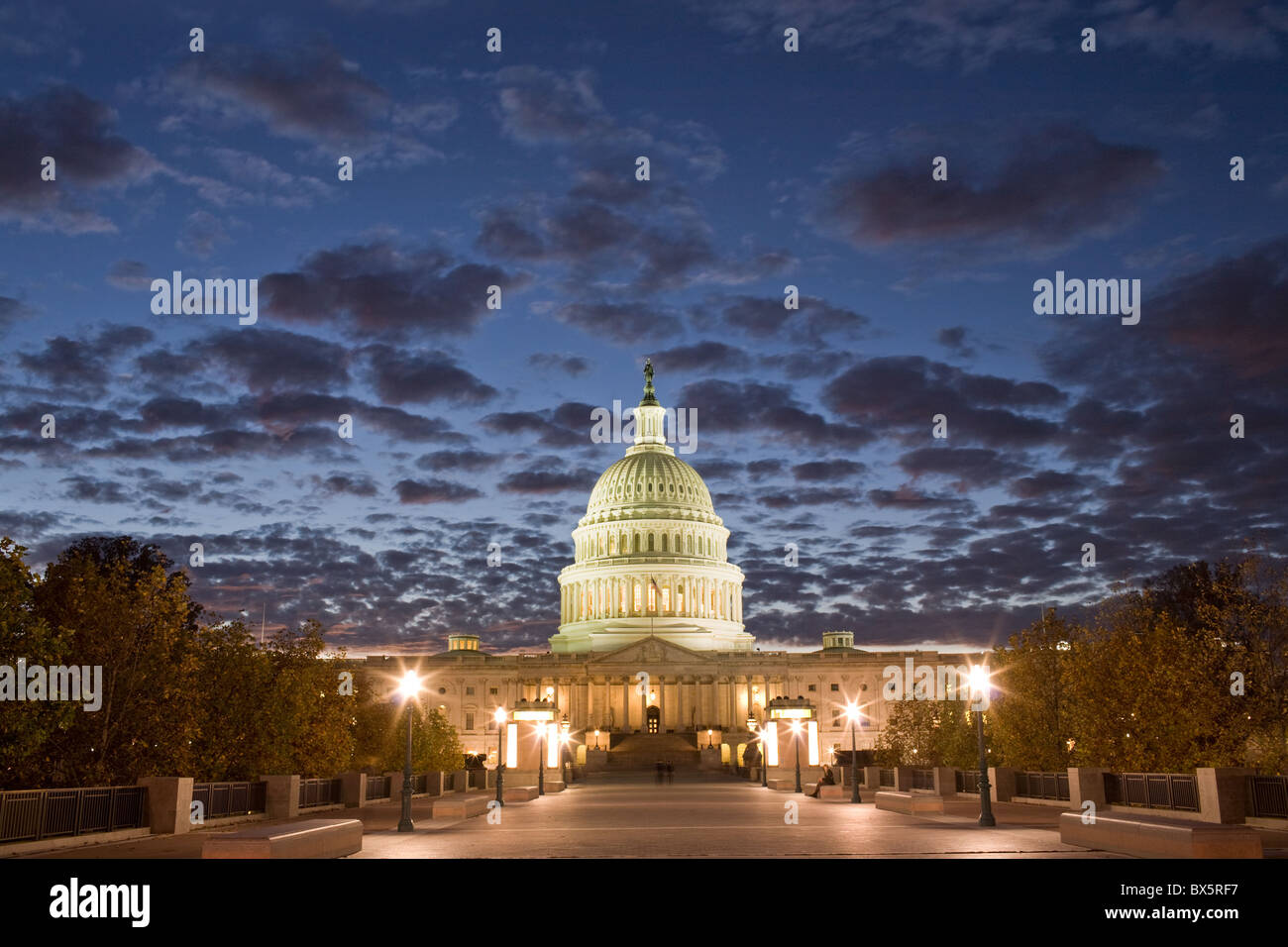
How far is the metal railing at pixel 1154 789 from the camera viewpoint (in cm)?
3412

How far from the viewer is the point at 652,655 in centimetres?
14525

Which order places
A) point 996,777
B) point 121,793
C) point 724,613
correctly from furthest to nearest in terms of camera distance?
point 724,613, point 996,777, point 121,793

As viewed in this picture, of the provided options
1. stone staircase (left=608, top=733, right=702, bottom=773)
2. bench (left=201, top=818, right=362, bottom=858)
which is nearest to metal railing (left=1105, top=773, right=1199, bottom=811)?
bench (left=201, top=818, right=362, bottom=858)

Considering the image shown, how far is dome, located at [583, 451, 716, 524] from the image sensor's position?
557 feet

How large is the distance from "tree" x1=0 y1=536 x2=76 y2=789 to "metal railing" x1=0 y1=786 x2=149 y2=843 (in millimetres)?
2386

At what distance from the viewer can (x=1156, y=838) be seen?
22000 mm

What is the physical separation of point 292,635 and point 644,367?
471ft

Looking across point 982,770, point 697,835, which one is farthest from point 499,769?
point 982,770

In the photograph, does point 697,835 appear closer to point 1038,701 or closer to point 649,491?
point 1038,701

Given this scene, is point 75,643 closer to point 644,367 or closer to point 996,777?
point 996,777

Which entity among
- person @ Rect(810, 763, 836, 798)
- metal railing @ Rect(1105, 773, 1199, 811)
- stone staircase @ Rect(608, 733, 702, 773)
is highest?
metal railing @ Rect(1105, 773, 1199, 811)

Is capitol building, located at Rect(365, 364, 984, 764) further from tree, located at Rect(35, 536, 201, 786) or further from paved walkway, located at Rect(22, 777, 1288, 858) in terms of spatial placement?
tree, located at Rect(35, 536, 201, 786)

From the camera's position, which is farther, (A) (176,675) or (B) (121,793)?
(A) (176,675)

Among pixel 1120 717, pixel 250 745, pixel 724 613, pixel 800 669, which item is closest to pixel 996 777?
pixel 1120 717
